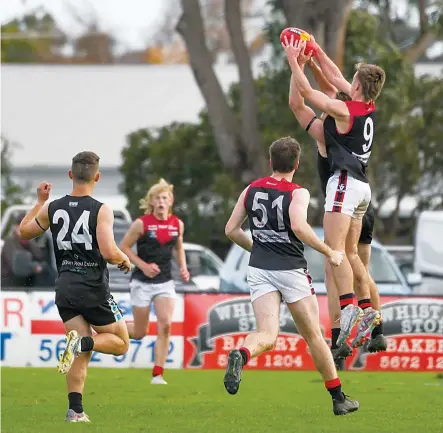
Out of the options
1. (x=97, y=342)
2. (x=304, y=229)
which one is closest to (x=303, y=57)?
(x=304, y=229)

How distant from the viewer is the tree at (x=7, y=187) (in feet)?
119

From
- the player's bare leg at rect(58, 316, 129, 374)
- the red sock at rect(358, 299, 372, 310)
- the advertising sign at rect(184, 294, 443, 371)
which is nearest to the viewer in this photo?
the player's bare leg at rect(58, 316, 129, 374)

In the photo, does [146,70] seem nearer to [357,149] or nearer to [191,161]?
[191,161]

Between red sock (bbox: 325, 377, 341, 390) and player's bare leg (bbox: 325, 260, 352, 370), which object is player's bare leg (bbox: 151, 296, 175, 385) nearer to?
player's bare leg (bbox: 325, 260, 352, 370)

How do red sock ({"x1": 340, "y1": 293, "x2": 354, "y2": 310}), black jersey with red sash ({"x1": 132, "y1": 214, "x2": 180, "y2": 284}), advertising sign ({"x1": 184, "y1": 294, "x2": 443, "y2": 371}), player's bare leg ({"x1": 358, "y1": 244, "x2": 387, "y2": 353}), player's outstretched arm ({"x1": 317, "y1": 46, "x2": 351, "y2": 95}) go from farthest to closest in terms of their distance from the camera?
1. advertising sign ({"x1": 184, "y1": 294, "x2": 443, "y2": 371})
2. black jersey with red sash ({"x1": 132, "y1": 214, "x2": 180, "y2": 284})
3. player's bare leg ({"x1": 358, "y1": 244, "x2": 387, "y2": 353})
4. player's outstretched arm ({"x1": 317, "y1": 46, "x2": 351, "y2": 95})
5. red sock ({"x1": 340, "y1": 293, "x2": 354, "y2": 310})

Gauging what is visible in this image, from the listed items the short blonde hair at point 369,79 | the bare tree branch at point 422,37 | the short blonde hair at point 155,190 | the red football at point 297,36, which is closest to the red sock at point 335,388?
the short blonde hair at point 369,79

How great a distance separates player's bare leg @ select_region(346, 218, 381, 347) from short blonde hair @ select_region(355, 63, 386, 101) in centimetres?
117

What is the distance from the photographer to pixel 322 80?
39.7 feet

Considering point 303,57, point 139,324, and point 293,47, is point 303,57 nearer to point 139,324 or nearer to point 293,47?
point 293,47

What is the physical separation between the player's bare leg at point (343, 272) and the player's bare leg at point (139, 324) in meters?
4.40

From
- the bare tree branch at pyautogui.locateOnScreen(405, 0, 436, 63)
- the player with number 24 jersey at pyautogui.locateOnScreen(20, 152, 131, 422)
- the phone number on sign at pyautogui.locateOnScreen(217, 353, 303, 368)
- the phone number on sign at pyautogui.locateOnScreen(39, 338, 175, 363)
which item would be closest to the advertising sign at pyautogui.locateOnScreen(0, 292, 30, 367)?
the phone number on sign at pyautogui.locateOnScreen(39, 338, 175, 363)

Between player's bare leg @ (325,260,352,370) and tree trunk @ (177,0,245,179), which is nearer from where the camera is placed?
player's bare leg @ (325,260,352,370)

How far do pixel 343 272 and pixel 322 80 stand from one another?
71.0 inches

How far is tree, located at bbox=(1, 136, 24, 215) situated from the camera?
119 ft
